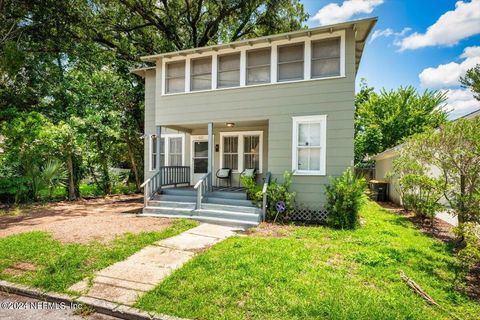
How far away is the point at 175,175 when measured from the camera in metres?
11.0

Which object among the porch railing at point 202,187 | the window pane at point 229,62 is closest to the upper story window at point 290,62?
the window pane at point 229,62

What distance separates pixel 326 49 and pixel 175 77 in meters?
5.38

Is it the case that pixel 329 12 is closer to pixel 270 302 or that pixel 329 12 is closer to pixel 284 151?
pixel 284 151

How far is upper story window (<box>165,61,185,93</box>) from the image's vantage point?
10.1 metres

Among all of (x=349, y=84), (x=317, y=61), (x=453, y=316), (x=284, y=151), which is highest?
(x=317, y=61)

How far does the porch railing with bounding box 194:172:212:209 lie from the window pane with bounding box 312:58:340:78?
15.3 feet

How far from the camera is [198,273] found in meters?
4.26

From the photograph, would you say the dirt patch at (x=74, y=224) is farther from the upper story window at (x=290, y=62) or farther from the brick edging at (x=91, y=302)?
the upper story window at (x=290, y=62)

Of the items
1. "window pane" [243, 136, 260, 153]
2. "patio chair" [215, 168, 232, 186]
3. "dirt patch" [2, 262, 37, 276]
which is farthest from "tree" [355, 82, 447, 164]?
"dirt patch" [2, 262, 37, 276]

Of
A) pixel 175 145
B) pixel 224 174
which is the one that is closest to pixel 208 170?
pixel 224 174

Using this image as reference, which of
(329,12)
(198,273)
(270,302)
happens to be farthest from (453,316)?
(329,12)

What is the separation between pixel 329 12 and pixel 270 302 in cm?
1416

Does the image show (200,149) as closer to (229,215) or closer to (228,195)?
(228,195)

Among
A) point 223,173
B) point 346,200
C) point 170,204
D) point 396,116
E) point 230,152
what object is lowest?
point 170,204
